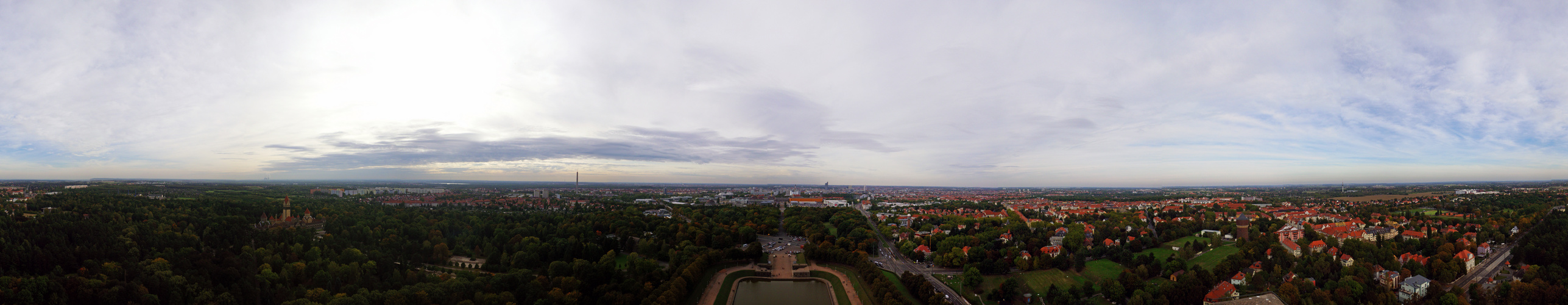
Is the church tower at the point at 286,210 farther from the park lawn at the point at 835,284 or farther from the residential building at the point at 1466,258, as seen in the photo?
the residential building at the point at 1466,258

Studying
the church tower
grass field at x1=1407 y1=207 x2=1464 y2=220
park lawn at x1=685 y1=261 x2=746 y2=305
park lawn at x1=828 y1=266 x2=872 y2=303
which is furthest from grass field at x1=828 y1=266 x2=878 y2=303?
grass field at x1=1407 y1=207 x2=1464 y2=220

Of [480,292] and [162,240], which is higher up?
[162,240]

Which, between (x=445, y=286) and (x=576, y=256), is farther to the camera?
(x=576, y=256)

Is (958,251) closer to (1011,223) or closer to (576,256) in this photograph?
(1011,223)

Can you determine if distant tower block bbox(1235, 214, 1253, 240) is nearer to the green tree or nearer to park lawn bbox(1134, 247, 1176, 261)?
park lawn bbox(1134, 247, 1176, 261)

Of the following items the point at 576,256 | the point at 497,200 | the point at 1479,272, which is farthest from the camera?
the point at 497,200

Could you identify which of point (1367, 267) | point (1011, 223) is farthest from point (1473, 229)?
point (1011, 223)

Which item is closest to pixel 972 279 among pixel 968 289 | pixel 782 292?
pixel 968 289
